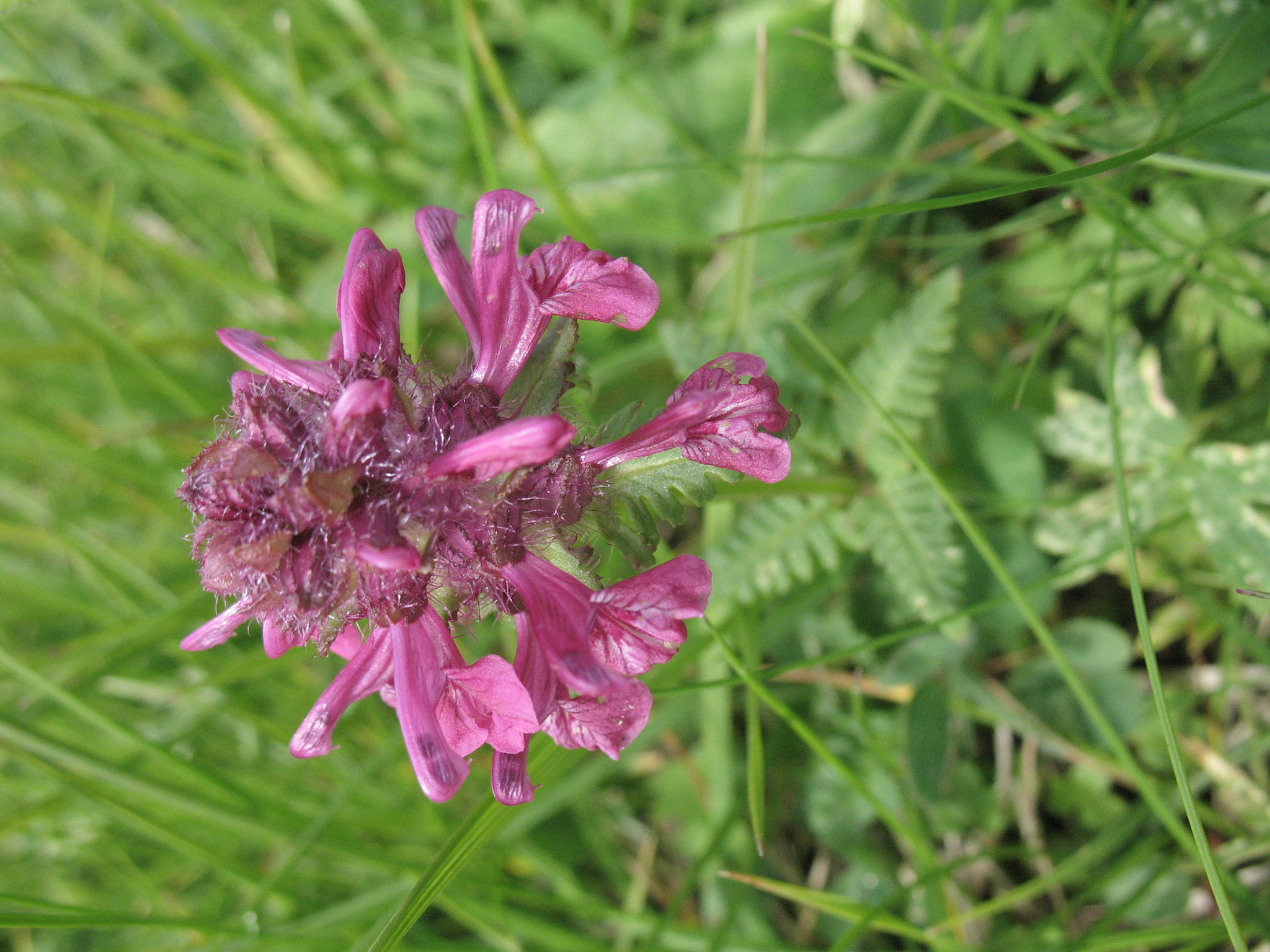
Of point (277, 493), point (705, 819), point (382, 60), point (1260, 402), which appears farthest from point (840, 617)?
point (382, 60)

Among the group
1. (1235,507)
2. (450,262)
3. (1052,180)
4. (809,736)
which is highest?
(1052,180)

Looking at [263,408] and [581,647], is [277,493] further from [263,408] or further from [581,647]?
[581,647]

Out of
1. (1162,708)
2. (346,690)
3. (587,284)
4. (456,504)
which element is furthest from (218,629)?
(1162,708)

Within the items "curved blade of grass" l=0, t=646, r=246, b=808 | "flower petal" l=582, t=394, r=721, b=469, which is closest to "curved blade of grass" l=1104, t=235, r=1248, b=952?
"flower petal" l=582, t=394, r=721, b=469

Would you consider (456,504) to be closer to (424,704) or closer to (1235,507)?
(424,704)

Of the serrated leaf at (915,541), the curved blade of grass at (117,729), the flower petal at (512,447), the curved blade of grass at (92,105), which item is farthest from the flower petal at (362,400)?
the curved blade of grass at (92,105)

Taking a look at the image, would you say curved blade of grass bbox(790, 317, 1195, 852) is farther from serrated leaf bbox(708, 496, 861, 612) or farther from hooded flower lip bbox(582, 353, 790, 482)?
hooded flower lip bbox(582, 353, 790, 482)
